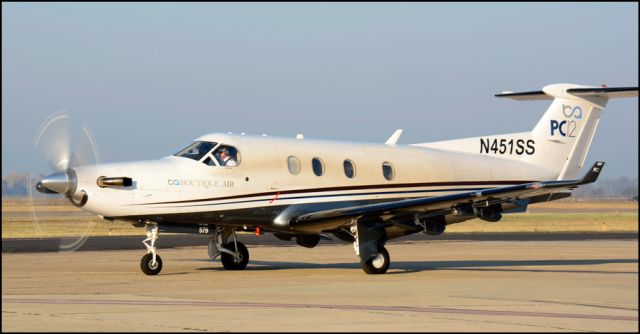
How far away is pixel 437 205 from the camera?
914 inches

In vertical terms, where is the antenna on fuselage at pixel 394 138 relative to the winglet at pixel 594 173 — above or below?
above

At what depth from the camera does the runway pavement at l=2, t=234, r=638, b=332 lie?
45.4 ft

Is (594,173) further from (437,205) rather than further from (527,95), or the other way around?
(527,95)

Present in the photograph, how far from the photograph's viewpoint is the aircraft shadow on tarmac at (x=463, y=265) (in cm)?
2570

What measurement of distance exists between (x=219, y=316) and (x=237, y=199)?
9.49m

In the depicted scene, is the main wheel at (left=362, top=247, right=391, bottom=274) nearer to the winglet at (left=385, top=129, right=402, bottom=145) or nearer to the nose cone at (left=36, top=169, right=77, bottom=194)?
the winglet at (left=385, top=129, right=402, bottom=145)

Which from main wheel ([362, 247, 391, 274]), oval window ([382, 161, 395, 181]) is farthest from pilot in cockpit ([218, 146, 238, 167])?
oval window ([382, 161, 395, 181])

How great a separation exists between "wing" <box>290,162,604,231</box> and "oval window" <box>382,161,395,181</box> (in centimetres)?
183

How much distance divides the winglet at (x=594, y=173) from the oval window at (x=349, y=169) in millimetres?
6224

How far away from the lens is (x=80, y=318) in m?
14.3

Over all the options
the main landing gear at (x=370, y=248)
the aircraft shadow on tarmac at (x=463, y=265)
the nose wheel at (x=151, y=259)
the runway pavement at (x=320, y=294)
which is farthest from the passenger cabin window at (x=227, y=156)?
the aircraft shadow on tarmac at (x=463, y=265)

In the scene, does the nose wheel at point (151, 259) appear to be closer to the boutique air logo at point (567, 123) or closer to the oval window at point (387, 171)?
the oval window at point (387, 171)

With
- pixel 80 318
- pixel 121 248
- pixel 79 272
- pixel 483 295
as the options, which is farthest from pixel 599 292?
pixel 121 248

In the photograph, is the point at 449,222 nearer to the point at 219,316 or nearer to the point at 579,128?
the point at 579,128
